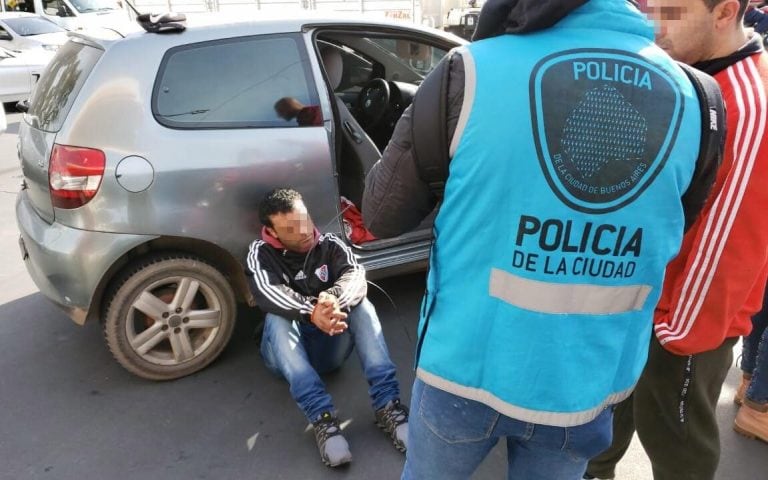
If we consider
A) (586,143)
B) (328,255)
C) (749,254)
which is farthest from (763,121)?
(328,255)

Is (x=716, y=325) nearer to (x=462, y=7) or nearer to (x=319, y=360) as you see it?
(x=319, y=360)

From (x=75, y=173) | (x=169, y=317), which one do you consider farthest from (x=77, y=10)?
(x=169, y=317)

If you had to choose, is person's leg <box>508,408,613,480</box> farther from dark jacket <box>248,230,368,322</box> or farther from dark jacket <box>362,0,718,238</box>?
dark jacket <box>248,230,368,322</box>

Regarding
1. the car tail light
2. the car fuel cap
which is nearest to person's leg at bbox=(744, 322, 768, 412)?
the car fuel cap

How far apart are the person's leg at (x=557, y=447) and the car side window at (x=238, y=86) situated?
2176 mm

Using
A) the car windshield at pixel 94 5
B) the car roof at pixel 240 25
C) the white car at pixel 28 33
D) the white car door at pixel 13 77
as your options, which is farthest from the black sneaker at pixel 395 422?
the car windshield at pixel 94 5

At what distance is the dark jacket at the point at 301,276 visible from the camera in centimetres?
272

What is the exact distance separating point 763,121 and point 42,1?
20.1 meters

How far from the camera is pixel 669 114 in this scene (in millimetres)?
1120

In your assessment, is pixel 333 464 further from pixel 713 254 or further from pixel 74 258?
pixel 713 254

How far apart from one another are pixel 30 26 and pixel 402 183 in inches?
551

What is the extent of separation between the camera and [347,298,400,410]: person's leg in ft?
9.00

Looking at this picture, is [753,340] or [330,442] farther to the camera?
[753,340]

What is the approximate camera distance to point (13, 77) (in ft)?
33.3
